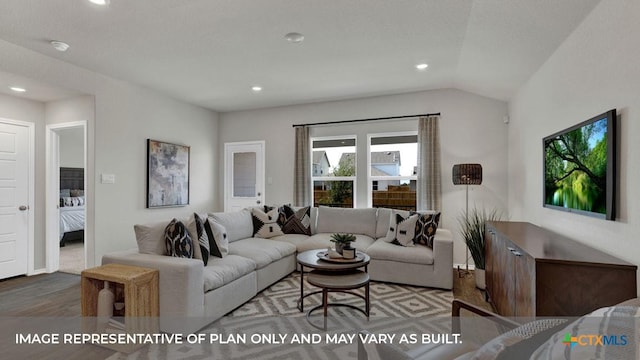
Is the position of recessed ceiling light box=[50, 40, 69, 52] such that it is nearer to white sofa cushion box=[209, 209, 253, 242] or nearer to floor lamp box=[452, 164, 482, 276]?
white sofa cushion box=[209, 209, 253, 242]

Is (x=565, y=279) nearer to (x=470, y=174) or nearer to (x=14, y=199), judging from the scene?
(x=470, y=174)

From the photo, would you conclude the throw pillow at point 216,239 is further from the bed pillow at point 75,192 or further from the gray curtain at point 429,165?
the bed pillow at point 75,192

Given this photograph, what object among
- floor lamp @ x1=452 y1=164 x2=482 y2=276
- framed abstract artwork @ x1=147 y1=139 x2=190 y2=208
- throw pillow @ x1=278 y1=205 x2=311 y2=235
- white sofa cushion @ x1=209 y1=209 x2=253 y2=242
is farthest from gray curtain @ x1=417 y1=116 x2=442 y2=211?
framed abstract artwork @ x1=147 y1=139 x2=190 y2=208

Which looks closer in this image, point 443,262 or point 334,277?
point 334,277

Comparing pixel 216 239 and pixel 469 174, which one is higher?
pixel 469 174

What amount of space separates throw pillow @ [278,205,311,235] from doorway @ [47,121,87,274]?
250cm

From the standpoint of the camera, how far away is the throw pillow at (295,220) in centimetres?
457

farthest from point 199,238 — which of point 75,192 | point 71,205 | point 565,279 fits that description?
point 75,192

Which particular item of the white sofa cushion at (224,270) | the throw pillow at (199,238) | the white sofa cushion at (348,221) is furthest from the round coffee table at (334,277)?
the white sofa cushion at (348,221)

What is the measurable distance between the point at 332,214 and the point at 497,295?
247cm

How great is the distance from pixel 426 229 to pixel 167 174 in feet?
12.9

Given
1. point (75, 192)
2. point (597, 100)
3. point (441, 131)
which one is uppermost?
point (441, 131)

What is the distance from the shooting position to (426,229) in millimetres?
3828

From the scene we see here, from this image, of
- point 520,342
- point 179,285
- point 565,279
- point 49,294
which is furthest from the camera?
point 49,294
